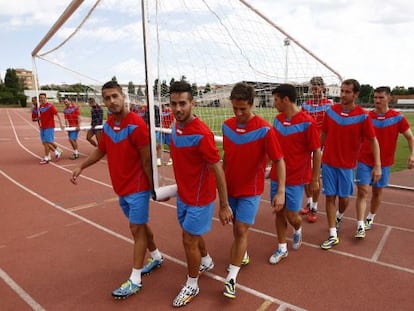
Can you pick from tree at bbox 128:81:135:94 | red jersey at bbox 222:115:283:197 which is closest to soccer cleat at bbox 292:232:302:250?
red jersey at bbox 222:115:283:197

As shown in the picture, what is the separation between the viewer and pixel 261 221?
15.6ft

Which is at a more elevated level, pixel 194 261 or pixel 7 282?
pixel 194 261

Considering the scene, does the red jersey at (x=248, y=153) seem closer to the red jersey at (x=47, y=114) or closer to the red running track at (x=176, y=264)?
the red running track at (x=176, y=264)

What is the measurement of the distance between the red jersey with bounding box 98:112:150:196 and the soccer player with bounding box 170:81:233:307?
0.33m

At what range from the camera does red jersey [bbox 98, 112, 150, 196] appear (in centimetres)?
279

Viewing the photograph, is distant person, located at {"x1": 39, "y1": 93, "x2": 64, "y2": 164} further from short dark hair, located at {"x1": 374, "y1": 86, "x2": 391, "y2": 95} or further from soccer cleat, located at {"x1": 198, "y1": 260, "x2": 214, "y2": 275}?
short dark hair, located at {"x1": 374, "y1": 86, "x2": 391, "y2": 95}

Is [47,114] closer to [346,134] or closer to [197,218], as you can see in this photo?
[197,218]

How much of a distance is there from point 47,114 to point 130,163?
25.2 feet

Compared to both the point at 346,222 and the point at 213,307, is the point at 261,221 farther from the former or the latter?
the point at 213,307

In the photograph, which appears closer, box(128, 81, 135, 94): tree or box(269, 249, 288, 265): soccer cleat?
box(269, 249, 288, 265): soccer cleat

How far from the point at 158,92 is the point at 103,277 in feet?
6.60

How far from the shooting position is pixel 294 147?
3.39m

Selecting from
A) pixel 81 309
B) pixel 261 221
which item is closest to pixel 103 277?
pixel 81 309

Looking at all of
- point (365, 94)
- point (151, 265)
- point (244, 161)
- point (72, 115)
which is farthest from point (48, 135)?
point (365, 94)
